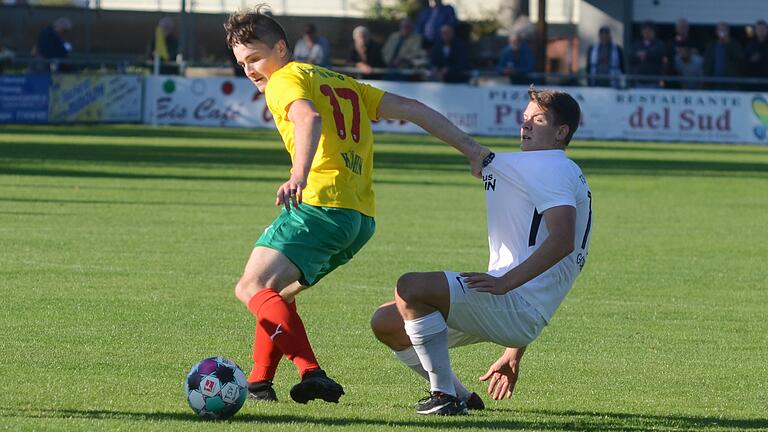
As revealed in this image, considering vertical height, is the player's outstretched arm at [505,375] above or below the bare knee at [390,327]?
below

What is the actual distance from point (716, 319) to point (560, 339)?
1.58m

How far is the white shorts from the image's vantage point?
6.50 m

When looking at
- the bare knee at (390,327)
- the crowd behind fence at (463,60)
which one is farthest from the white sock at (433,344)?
the crowd behind fence at (463,60)

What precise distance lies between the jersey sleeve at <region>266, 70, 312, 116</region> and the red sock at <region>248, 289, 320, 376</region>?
835 mm

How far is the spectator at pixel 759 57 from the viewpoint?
33625 mm

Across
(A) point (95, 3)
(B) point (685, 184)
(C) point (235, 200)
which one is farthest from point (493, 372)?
(A) point (95, 3)

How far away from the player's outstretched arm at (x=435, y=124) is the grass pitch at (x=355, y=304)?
3.89ft

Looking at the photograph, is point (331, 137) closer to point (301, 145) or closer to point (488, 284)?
point (301, 145)

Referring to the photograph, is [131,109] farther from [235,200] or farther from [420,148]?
[235,200]

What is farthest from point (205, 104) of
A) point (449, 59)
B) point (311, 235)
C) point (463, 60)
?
point (311, 235)

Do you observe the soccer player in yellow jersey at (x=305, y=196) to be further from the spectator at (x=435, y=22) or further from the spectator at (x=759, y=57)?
the spectator at (x=759, y=57)

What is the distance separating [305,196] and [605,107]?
26065 mm

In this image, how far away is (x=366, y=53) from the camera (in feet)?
110

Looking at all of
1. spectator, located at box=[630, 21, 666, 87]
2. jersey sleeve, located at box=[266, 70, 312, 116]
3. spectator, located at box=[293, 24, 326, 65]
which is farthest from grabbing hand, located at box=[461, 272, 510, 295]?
spectator, located at box=[630, 21, 666, 87]
